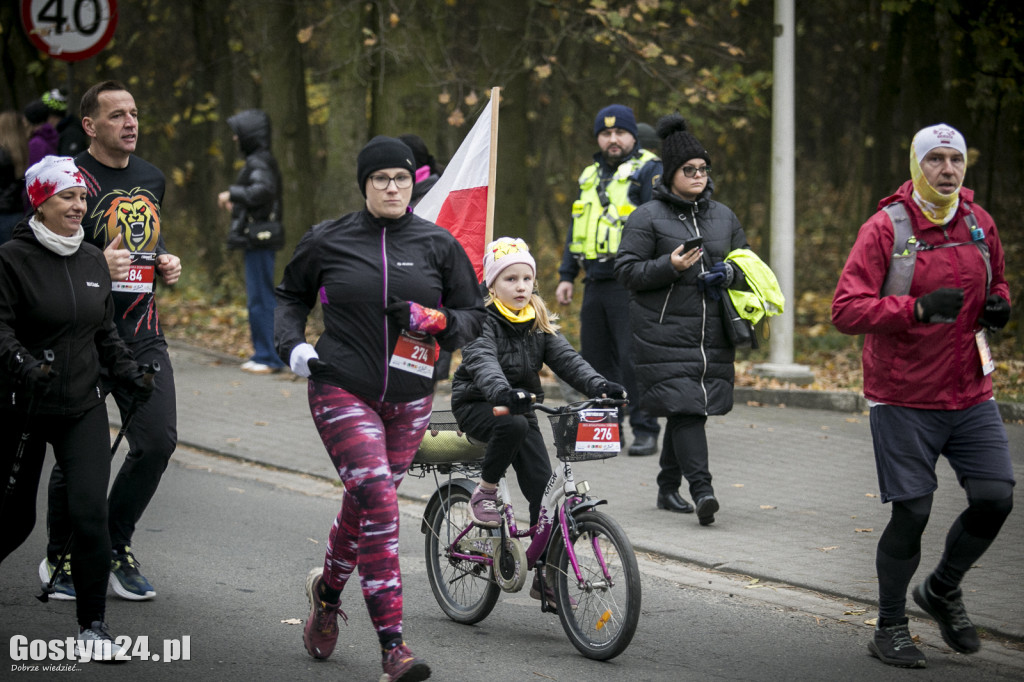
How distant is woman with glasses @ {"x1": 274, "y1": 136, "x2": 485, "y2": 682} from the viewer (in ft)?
16.0

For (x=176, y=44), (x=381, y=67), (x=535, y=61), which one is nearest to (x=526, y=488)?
(x=381, y=67)

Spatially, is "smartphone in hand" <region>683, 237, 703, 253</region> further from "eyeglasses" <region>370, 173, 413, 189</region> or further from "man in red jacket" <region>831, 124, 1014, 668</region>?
"eyeglasses" <region>370, 173, 413, 189</region>

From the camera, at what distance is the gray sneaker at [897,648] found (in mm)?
5117

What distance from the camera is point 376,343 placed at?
16.3ft

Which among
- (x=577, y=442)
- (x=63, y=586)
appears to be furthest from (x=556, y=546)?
(x=63, y=586)

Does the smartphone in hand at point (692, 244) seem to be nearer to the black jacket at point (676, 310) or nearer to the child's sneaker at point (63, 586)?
the black jacket at point (676, 310)

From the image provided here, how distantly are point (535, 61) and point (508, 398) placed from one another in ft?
39.7

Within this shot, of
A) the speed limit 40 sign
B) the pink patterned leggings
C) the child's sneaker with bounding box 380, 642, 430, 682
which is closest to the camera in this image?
the child's sneaker with bounding box 380, 642, 430, 682

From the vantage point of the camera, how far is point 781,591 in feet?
20.7

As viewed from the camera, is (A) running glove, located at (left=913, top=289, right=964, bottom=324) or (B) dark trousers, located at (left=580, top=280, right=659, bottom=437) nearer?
(A) running glove, located at (left=913, top=289, right=964, bottom=324)

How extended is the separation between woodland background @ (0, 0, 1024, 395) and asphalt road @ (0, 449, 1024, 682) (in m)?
5.57

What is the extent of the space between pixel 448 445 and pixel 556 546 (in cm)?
76

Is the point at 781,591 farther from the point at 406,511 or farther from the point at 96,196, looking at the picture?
the point at 96,196

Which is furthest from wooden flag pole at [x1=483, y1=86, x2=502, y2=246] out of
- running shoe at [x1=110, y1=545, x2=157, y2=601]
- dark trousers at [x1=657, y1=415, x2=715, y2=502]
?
running shoe at [x1=110, y1=545, x2=157, y2=601]
